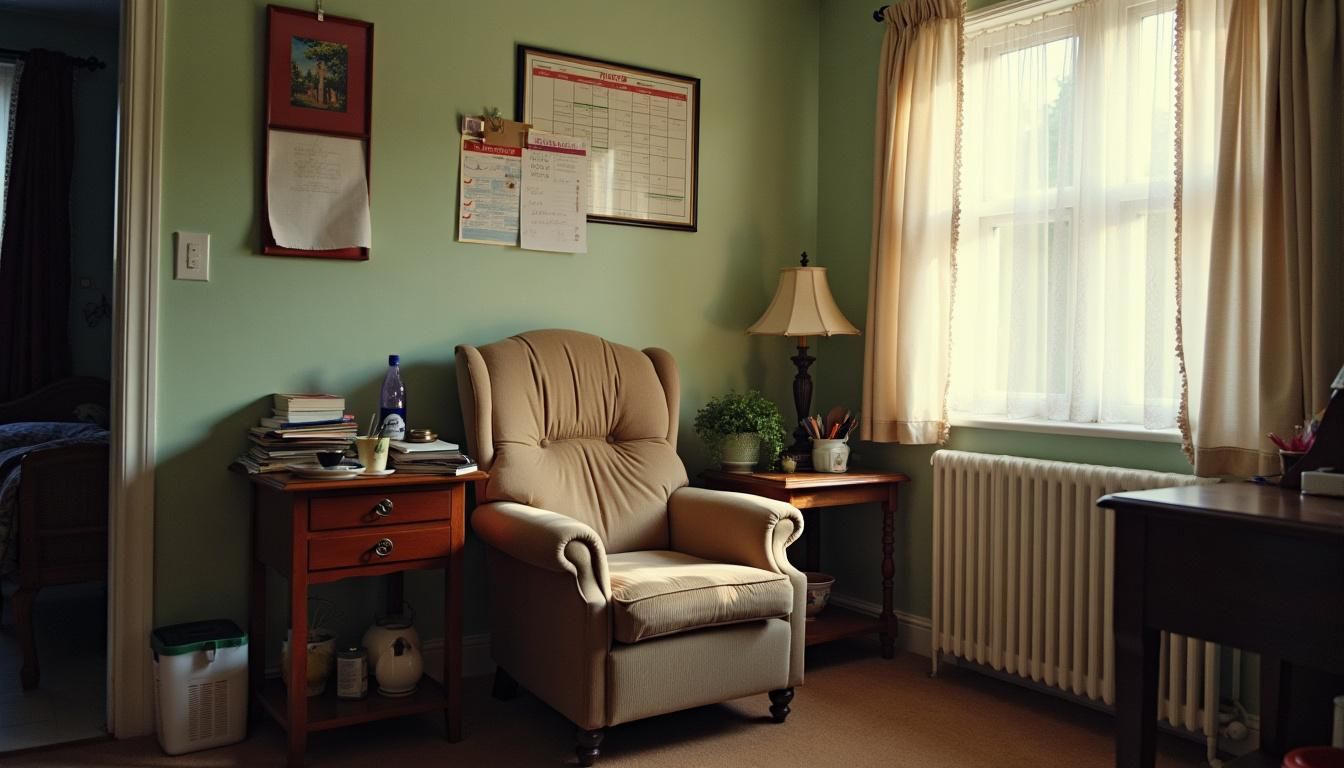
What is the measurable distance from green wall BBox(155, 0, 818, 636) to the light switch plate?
0.07 ft

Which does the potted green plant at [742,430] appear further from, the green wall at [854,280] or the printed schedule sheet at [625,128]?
the printed schedule sheet at [625,128]

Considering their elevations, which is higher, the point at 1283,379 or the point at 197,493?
the point at 1283,379

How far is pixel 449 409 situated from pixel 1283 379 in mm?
2266

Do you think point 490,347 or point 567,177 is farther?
point 567,177

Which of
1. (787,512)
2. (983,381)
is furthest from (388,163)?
(983,381)

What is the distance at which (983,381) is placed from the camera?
3.23m

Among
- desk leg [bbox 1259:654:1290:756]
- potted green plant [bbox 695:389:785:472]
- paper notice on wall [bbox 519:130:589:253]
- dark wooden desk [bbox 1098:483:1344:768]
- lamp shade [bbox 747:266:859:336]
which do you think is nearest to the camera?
dark wooden desk [bbox 1098:483:1344:768]

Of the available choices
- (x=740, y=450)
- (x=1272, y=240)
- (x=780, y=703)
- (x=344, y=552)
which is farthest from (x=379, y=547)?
(x=1272, y=240)

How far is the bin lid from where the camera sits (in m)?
2.42

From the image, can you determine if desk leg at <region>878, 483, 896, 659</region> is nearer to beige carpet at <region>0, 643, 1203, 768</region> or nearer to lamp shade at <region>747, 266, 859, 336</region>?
beige carpet at <region>0, 643, 1203, 768</region>

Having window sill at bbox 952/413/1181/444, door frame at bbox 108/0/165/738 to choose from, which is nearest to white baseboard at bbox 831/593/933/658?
window sill at bbox 952/413/1181/444

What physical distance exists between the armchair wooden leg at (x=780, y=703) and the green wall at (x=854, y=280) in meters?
0.87

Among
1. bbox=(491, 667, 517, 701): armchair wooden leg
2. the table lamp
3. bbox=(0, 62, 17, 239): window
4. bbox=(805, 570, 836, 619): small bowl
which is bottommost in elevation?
bbox=(491, 667, 517, 701): armchair wooden leg

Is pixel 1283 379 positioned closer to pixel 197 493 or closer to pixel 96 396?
pixel 197 493
